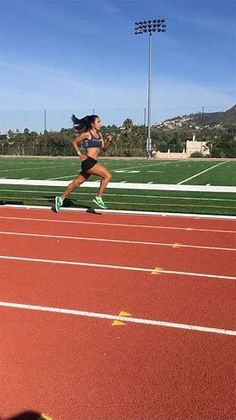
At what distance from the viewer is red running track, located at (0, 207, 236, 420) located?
3.17m

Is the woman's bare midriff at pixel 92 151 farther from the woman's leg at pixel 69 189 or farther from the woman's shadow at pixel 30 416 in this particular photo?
the woman's shadow at pixel 30 416

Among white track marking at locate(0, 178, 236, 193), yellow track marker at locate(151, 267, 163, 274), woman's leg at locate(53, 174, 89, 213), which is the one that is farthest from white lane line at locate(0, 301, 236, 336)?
white track marking at locate(0, 178, 236, 193)

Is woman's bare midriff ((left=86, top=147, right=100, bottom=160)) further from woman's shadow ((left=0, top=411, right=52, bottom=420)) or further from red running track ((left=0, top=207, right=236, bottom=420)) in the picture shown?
woman's shadow ((left=0, top=411, right=52, bottom=420))

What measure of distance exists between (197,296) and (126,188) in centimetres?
1136

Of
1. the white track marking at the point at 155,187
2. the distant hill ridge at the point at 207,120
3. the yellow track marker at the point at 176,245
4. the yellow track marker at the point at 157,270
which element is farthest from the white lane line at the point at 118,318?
the distant hill ridge at the point at 207,120

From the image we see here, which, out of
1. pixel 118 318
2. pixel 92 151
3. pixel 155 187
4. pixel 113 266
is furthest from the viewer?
pixel 155 187

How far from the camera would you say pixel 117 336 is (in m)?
4.15

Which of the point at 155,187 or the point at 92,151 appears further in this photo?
the point at 155,187

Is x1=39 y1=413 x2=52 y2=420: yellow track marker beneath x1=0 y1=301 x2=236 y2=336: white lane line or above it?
beneath

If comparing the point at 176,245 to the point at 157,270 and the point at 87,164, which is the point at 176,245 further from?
the point at 87,164

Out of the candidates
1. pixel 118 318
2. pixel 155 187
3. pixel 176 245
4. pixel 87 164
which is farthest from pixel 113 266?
pixel 155 187

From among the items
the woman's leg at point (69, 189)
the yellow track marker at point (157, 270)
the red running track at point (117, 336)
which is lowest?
the red running track at point (117, 336)

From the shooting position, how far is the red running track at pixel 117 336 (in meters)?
3.17

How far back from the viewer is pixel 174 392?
326cm
